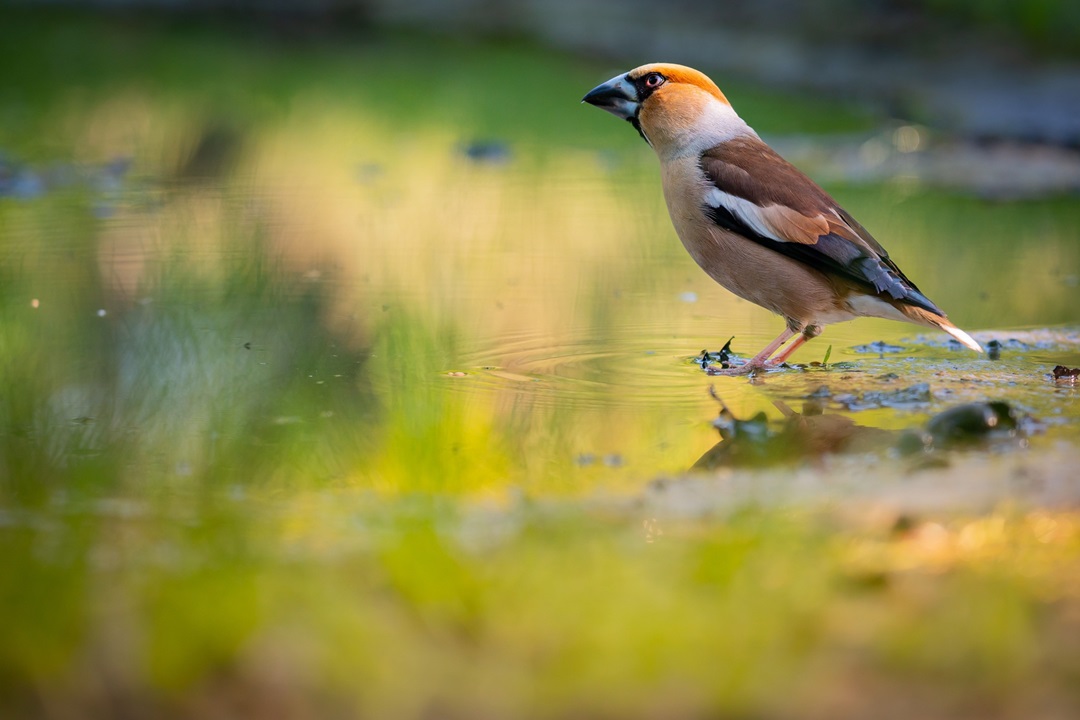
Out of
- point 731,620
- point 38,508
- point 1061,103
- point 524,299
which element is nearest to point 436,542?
point 731,620

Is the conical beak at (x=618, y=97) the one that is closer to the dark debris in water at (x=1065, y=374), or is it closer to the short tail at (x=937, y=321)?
the short tail at (x=937, y=321)

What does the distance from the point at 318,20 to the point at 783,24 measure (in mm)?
8087

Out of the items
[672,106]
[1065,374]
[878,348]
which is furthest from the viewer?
[672,106]

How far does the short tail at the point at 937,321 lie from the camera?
4535 millimetres

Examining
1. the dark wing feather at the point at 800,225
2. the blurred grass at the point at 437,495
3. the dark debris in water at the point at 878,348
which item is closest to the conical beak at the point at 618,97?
the dark wing feather at the point at 800,225

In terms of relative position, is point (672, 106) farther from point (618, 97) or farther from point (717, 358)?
point (717, 358)

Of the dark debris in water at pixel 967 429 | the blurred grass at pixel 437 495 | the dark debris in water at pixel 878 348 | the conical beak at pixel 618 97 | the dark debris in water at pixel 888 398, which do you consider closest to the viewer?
the blurred grass at pixel 437 495

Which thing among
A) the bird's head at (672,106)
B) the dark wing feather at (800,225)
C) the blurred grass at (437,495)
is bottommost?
the blurred grass at (437,495)

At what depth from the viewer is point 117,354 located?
4.87 m

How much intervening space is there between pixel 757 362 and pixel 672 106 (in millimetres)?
1131

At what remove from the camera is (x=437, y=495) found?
10.9 ft

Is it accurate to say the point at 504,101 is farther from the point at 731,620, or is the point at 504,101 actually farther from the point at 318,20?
the point at 731,620

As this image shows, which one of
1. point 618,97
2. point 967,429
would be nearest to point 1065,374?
point 967,429

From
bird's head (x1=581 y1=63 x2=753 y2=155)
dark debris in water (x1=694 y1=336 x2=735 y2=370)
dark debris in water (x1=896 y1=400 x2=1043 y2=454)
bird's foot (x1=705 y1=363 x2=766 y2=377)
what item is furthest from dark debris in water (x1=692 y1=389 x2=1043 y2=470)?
bird's head (x1=581 y1=63 x2=753 y2=155)
